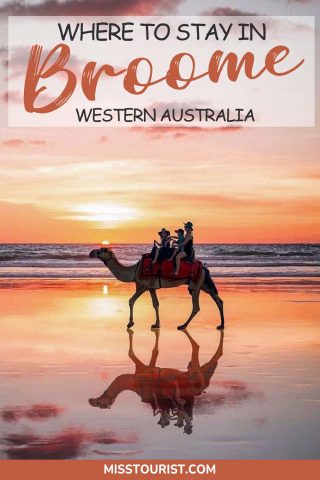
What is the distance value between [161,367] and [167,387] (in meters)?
1.40

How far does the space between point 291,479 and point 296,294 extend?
16755 mm

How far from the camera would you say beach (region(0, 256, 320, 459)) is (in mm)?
7078

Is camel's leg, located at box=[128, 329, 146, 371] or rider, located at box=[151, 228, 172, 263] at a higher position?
rider, located at box=[151, 228, 172, 263]

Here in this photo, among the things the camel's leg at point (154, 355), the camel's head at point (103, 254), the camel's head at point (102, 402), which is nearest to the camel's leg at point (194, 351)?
the camel's leg at point (154, 355)

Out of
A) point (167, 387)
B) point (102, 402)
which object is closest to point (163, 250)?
point (167, 387)

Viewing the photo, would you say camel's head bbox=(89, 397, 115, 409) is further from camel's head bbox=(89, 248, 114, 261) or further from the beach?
camel's head bbox=(89, 248, 114, 261)

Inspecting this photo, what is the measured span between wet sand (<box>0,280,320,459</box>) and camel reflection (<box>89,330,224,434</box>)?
5cm

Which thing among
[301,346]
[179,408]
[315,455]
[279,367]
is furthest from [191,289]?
[315,455]

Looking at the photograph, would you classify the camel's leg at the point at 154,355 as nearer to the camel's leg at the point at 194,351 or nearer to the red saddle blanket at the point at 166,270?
the camel's leg at the point at 194,351

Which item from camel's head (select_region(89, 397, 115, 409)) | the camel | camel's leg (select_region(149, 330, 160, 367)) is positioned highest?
the camel

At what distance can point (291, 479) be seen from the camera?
641cm

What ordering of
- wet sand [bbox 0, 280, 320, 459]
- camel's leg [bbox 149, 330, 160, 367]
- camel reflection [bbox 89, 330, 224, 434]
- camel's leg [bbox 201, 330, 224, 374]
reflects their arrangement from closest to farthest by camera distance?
wet sand [bbox 0, 280, 320, 459]
camel reflection [bbox 89, 330, 224, 434]
camel's leg [bbox 201, 330, 224, 374]
camel's leg [bbox 149, 330, 160, 367]

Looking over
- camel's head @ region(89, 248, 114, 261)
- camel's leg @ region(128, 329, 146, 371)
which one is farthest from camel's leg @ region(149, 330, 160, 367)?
camel's head @ region(89, 248, 114, 261)

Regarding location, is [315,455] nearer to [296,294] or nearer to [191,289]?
[191,289]
